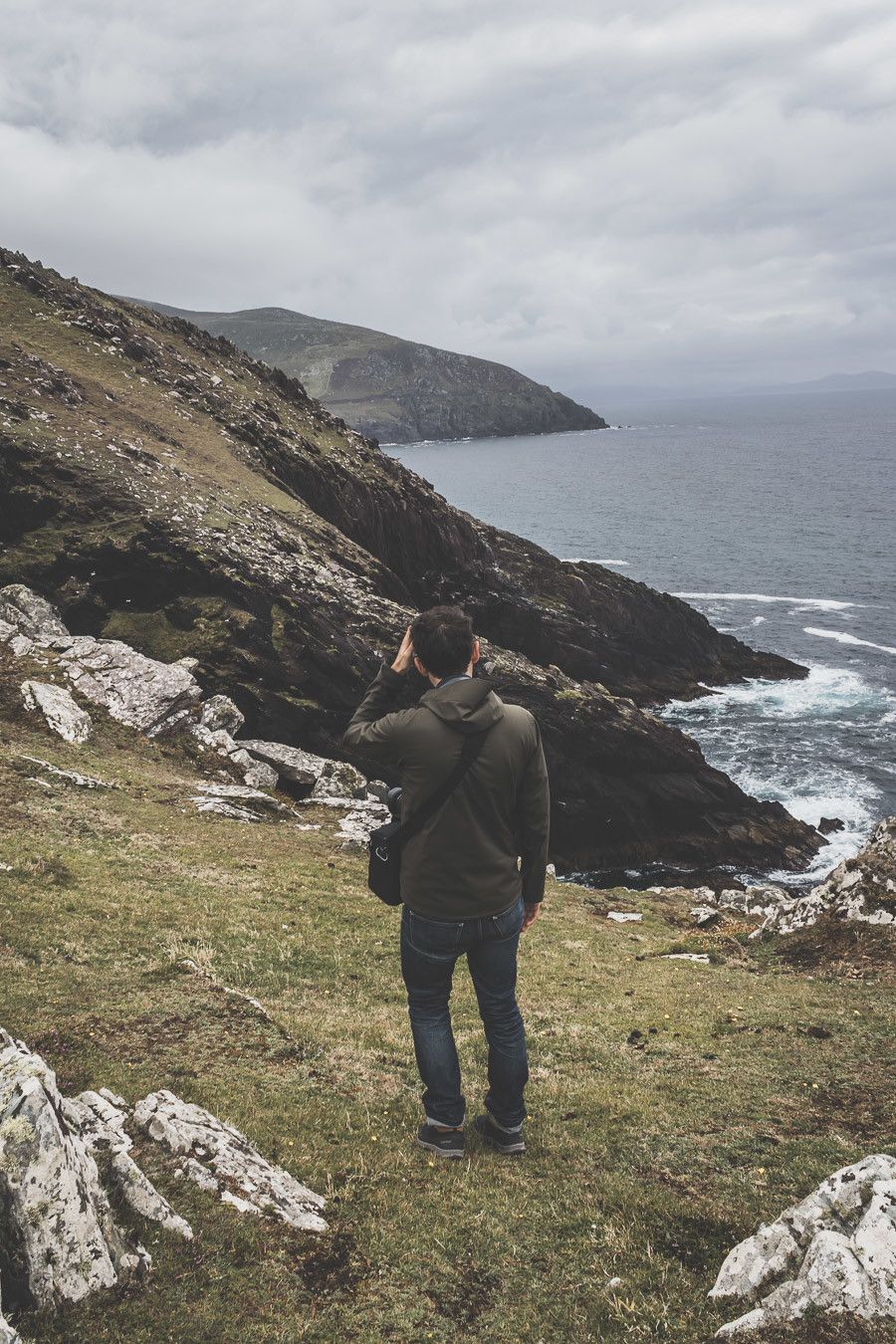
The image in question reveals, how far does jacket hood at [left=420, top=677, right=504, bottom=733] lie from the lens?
277 inches

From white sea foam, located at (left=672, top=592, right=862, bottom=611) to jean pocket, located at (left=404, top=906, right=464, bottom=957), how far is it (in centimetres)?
10475

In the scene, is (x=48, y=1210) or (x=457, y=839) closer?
(x=48, y=1210)

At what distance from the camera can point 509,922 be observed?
763 cm

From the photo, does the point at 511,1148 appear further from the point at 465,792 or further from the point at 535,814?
the point at 465,792

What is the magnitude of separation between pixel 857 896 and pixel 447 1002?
1658cm

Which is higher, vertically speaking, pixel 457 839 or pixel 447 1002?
pixel 457 839

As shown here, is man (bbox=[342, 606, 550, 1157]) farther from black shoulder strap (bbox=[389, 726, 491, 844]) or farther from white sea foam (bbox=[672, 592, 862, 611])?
white sea foam (bbox=[672, 592, 862, 611])

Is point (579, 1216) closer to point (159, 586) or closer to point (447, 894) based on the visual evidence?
point (447, 894)

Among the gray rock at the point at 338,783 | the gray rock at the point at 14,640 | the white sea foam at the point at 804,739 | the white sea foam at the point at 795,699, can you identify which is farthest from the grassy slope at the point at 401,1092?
the white sea foam at the point at 795,699

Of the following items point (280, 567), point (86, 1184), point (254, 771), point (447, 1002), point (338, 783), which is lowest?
point (338, 783)

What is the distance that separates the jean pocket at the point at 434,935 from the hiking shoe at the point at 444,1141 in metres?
2.19

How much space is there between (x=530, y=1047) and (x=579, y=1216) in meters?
5.47

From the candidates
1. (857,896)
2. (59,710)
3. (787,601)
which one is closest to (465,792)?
(857,896)

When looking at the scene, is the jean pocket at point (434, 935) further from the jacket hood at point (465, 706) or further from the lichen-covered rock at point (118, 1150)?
the lichen-covered rock at point (118, 1150)
